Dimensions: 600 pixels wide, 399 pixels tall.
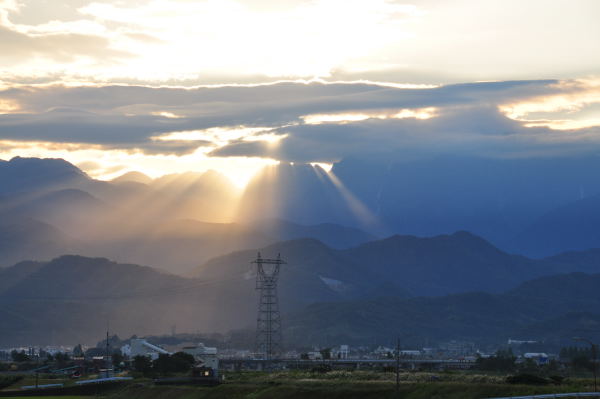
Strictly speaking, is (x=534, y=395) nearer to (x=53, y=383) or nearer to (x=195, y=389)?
(x=195, y=389)

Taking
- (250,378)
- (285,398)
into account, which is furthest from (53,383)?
(285,398)

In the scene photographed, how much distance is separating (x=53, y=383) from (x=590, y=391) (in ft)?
343

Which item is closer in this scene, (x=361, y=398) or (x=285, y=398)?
Answer: (x=361, y=398)

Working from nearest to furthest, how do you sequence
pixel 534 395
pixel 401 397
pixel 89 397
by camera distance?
1. pixel 534 395
2. pixel 401 397
3. pixel 89 397

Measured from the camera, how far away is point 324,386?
131 m

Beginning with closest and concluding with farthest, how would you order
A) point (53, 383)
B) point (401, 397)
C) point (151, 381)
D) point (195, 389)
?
point (401, 397) < point (195, 389) < point (151, 381) < point (53, 383)

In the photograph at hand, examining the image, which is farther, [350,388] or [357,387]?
[350,388]

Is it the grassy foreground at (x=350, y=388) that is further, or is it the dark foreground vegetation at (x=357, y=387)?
the dark foreground vegetation at (x=357, y=387)

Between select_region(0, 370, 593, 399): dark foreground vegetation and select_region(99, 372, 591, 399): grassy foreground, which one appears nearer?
select_region(99, 372, 591, 399): grassy foreground

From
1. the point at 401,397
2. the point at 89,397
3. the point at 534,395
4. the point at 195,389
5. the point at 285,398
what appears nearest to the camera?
the point at 534,395

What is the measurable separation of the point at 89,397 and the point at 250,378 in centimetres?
2264

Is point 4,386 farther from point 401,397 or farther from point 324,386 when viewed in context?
point 401,397

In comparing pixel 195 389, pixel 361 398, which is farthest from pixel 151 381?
pixel 361 398

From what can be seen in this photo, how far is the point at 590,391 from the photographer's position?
10600cm
